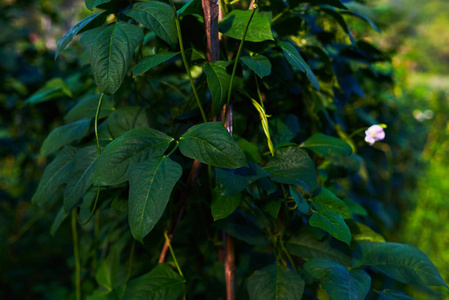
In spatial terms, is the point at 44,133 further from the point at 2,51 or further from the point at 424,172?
the point at 424,172

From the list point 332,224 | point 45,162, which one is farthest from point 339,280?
point 45,162

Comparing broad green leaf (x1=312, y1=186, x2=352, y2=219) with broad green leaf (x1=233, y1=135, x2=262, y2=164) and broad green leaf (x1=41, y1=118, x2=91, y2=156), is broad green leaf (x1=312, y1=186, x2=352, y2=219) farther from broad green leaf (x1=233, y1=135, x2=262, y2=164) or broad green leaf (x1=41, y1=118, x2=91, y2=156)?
broad green leaf (x1=41, y1=118, x2=91, y2=156)

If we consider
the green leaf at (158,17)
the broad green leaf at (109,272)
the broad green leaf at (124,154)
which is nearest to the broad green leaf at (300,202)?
the broad green leaf at (124,154)

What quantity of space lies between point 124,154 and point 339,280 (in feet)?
1.36

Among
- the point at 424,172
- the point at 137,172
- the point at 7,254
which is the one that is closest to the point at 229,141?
the point at 137,172

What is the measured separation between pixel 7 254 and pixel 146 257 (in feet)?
6.73

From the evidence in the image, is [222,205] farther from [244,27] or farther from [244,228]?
[244,27]

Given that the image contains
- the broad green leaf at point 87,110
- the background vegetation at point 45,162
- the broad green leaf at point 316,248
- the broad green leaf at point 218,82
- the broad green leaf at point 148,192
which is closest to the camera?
the broad green leaf at point 148,192

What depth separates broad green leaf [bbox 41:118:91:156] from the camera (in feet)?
2.48

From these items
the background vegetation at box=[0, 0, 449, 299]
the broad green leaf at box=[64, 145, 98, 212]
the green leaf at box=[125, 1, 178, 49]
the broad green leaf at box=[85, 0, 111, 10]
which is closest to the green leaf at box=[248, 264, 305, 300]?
the background vegetation at box=[0, 0, 449, 299]

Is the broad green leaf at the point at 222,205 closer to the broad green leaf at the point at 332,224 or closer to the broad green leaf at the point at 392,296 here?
the broad green leaf at the point at 332,224

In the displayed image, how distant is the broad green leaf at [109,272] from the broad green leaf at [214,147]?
1.66 ft

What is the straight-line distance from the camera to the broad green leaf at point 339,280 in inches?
21.7

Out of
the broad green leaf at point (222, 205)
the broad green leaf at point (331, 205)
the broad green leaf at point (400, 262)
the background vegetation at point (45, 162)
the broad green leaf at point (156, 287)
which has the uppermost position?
the broad green leaf at point (222, 205)
